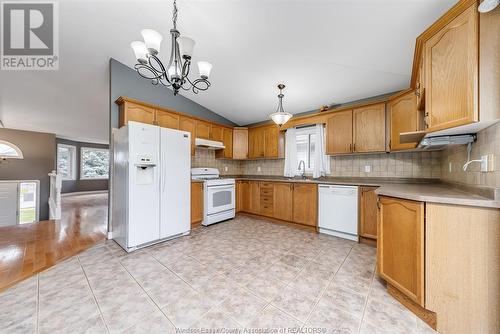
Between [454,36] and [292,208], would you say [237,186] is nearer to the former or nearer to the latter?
[292,208]

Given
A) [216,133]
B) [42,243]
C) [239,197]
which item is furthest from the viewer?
[239,197]

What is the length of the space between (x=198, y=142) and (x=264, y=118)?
177 cm

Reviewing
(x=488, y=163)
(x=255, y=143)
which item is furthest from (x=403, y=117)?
(x=255, y=143)

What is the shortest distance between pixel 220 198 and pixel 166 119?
6.03ft

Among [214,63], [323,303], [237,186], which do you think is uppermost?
[214,63]

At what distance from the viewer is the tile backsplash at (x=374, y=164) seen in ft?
8.98

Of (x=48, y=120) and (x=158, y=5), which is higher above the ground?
(x=158, y=5)

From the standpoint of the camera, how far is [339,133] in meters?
3.30

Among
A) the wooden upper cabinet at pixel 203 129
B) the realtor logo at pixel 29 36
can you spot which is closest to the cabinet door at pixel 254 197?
the wooden upper cabinet at pixel 203 129

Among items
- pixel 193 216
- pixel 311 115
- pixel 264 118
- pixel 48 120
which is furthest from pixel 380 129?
pixel 48 120

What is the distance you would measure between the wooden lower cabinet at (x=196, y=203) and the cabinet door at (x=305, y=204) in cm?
182

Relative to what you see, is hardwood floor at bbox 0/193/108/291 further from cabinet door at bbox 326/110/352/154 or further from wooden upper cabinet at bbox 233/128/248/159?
cabinet door at bbox 326/110/352/154

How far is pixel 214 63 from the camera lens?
289cm

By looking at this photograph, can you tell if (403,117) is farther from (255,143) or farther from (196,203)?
(196,203)
